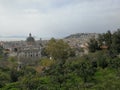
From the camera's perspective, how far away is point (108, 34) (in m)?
29.3

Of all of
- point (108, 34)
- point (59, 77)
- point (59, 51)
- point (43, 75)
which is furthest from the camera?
point (59, 51)

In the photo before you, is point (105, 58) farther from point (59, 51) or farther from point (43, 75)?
point (59, 51)

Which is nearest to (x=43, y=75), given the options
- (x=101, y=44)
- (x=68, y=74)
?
(x=68, y=74)

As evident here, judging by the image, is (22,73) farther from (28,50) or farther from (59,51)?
(28,50)

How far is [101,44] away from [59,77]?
12474 mm

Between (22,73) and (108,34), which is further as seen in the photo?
(108,34)

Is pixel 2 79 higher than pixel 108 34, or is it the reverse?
pixel 108 34

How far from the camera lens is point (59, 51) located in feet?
103

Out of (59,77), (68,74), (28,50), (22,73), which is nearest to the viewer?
(59,77)

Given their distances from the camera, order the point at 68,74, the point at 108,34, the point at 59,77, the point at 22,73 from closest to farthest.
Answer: the point at 59,77 → the point at 68,74 → the point at 22,73 → the point at 108,34

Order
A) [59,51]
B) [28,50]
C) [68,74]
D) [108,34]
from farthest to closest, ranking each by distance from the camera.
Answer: [28,50]
[59,51]
[108,34]
[68,74]

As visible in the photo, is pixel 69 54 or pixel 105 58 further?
pixel 69 54

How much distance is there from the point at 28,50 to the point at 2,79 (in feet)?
93.6

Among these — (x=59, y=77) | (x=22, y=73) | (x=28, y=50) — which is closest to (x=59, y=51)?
(x=22, y=73)
